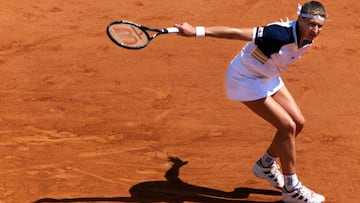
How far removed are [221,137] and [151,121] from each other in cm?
93

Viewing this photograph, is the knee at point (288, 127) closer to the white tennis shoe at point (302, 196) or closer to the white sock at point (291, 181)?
the white sock at point (291, 181)

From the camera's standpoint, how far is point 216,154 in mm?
8367

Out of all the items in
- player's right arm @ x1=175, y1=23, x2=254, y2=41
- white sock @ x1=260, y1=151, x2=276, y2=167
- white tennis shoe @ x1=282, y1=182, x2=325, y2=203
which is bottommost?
white tennis shoe @ x1=282, y1=182, x2=325, y2=203

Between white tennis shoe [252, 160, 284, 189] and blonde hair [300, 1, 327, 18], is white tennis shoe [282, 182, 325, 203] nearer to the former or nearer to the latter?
white tennis shoe [252, 160, 284, 189]

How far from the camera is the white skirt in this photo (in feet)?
23.0

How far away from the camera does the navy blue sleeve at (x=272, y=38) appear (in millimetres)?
6617

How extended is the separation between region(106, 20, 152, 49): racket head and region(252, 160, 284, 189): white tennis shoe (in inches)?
72.4

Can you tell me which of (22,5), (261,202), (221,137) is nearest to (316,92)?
(221,137)

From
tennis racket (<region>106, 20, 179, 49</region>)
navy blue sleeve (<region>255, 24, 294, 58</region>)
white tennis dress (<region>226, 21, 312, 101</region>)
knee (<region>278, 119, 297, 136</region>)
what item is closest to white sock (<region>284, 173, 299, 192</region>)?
knee (<region>278, 119, 297, 136</region>)

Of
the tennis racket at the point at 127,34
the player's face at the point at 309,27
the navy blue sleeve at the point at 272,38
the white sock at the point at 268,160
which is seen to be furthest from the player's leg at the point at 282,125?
the tennis racket at the point at 127,34

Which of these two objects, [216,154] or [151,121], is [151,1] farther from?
[216,154]

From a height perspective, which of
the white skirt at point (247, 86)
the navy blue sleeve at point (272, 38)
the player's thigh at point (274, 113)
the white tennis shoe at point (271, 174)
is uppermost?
the navy blue sleeve at point (272, 38)

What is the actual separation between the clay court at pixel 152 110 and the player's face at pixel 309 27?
1.91 meters

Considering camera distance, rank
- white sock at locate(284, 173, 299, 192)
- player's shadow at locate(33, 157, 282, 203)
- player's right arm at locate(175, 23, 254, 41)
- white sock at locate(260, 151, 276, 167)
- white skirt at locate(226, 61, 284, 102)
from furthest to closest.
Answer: white sock at locate(260, 151, 276, 167)
player's shadow at locate(33, 157, 282, 203)
white sock at locate(284, 173, 299, 192)
white skirt at locate(226, 61, 284, 102)
player's right arm at locate(175, 23, 254, 41)
